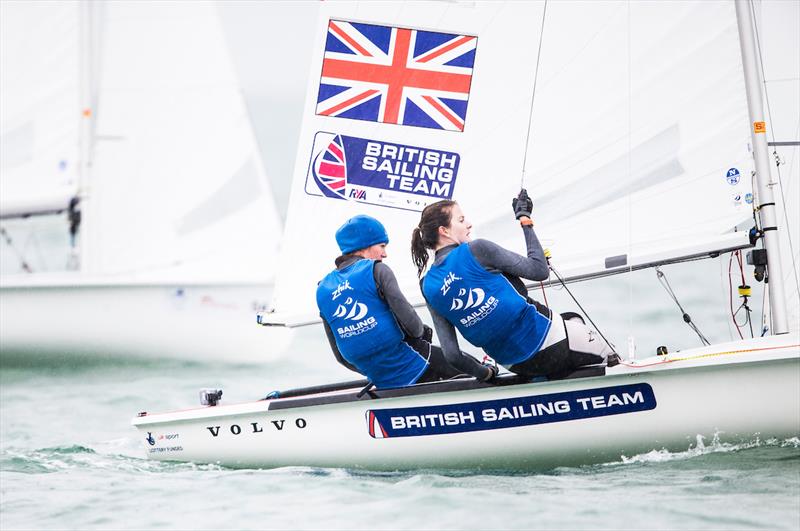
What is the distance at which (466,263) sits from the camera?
4340 mm

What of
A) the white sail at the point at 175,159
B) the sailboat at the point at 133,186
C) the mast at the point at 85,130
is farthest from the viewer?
the white sail at the point at 175,159

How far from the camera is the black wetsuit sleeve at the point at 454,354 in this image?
14.7 feet

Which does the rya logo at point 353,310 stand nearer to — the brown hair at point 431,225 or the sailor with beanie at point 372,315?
the sailor with beanie at point 372,315

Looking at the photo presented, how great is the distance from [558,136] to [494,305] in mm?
1053

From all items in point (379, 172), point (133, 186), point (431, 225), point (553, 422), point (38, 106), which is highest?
point (38, 106)

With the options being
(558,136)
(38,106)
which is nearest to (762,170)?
(558,136)

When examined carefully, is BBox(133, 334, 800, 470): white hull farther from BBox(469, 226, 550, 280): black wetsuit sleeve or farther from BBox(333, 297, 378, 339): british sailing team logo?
BBox(469, 226, 550, 280): black wetsuit sleeve

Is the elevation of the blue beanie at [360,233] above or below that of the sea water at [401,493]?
above

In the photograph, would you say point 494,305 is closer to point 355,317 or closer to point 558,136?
point 355,317

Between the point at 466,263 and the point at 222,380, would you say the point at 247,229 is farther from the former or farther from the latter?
the point at 466,263

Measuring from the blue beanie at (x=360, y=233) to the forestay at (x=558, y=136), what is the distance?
1.66 feet

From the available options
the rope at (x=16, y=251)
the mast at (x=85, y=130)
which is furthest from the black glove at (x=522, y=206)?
the rope at (x=16, y=251)

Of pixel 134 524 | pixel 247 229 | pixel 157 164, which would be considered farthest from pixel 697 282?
pixel 134 524

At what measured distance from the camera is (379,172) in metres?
5.17
